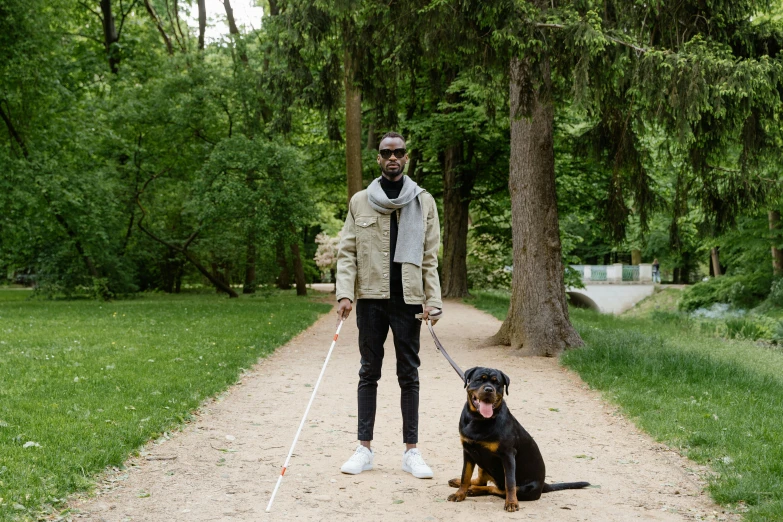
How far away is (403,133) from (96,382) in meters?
15.0

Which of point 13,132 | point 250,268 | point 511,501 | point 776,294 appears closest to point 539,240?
point 511,501

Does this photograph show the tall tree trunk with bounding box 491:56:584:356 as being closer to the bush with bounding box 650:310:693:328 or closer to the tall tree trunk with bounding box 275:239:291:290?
the bush with bounding box 650:310:693:328

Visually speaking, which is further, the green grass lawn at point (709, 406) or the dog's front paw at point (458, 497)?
the green grass lawn at point (709, 406)

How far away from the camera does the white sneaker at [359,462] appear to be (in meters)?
5.11

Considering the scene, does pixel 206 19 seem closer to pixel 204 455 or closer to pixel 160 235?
pixel 160 235

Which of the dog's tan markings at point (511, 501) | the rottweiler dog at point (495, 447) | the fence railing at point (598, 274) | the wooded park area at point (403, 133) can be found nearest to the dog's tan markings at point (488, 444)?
the rottweiler dog at point (495, 447)

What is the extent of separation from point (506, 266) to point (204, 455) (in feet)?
81.1

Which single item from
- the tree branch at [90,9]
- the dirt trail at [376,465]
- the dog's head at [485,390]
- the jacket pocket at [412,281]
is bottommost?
the dirt trail at [376,465]

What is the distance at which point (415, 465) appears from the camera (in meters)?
5.08

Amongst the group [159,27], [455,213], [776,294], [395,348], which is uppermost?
[159,27]

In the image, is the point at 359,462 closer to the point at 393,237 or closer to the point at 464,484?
the point at 464,484

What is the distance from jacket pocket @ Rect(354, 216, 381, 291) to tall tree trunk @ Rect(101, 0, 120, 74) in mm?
24875

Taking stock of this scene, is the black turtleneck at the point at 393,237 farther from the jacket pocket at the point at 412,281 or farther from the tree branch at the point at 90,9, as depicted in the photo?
the tree branch at the point at 90,9

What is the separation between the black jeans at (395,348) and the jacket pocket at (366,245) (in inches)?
6.3
